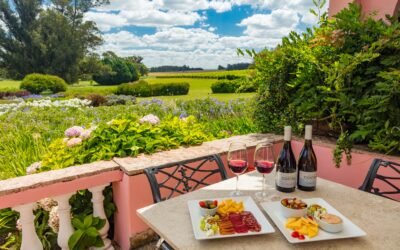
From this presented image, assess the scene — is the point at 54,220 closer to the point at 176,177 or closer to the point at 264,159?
the point at 176,177

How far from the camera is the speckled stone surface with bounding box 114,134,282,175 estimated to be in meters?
1.83

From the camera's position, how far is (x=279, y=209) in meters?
1.11

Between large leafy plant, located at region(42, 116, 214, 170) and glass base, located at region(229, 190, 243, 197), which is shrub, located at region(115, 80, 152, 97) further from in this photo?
glass base, located at region(229, 190, 243, 197)

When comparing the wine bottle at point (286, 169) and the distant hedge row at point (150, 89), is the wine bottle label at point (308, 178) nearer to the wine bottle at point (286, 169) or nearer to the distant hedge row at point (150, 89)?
the wine bottle at point (286, 169)

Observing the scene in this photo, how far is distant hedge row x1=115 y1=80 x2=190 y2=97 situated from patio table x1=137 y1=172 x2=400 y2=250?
1237 cm

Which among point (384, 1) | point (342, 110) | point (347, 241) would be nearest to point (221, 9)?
point (384, 1)

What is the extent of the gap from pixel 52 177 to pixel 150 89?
12.2 meters

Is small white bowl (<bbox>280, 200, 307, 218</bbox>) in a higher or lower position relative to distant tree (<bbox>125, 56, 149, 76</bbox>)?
lower

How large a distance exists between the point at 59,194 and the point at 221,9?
6073 mm

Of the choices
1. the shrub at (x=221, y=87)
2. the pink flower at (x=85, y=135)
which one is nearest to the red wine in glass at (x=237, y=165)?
the pink flower at (x=85, y=135)

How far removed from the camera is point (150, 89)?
13.6 m

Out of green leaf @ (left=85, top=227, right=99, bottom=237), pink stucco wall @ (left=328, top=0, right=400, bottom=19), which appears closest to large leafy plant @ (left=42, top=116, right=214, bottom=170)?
green leaf @ (left=85, top=227, right=99, bottom=237)

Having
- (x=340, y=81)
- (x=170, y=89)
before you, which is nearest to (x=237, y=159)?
(x=340, y=81)

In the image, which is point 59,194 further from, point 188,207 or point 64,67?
point 64,67
